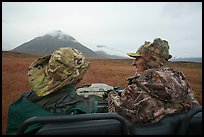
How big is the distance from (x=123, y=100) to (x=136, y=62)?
0.92 meters

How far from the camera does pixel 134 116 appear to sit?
1785 mm

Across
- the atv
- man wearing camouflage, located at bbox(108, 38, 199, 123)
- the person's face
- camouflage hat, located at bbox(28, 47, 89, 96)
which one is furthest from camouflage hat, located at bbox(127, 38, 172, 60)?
the atv

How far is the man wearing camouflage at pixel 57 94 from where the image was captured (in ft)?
5.77

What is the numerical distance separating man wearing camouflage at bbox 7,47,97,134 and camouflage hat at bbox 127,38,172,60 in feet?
3.09

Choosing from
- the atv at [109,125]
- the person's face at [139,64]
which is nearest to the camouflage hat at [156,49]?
the person's face at [139,64]

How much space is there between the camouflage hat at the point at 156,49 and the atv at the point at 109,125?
110cm

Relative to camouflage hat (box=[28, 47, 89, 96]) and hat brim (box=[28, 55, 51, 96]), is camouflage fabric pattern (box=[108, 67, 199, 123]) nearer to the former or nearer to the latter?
camouflage hat (box=[28, 47, 89, 96])

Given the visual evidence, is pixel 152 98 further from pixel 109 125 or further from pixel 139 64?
pixel 139 64

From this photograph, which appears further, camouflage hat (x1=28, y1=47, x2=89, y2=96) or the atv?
camouflage hat (x1=28, y1=47, x2=89, y2=96)

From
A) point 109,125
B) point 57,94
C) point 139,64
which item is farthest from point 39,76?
point 139,64

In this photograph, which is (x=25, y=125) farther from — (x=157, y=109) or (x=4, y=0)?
(x=4, y=0)

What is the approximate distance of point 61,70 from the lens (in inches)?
71.1

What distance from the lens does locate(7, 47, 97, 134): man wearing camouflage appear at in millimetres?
1758

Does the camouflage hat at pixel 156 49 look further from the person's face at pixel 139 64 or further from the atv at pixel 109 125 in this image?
the atv at pixel 109 125
